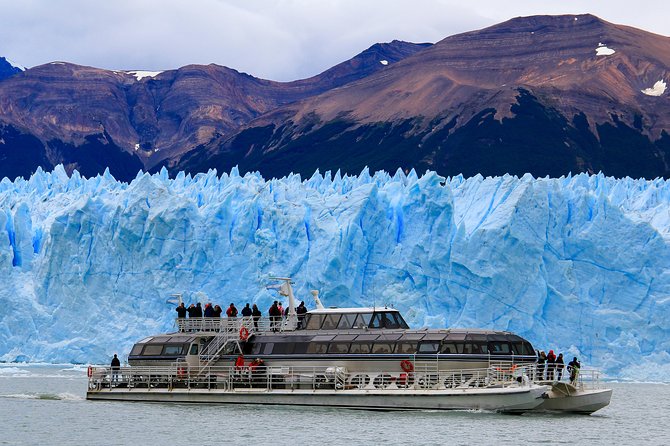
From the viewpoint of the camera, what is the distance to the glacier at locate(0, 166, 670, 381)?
54031 mm

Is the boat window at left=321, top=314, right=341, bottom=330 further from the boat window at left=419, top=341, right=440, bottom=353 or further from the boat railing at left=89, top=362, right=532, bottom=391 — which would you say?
the boat window at left=419, top=341, right=440, bottom=353

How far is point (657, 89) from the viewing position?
133625 mm

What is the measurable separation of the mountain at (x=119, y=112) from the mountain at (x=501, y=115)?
614 cm

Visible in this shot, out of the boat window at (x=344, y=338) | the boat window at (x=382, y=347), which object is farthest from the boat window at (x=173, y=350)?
the boat window at (x=382, y=347)

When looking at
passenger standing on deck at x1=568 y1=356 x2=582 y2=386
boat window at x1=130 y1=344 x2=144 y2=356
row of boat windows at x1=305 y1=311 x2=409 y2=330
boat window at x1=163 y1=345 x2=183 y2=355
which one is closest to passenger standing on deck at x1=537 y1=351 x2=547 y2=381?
passenger standing on deck at x1=568 y1=356 x2=582 y2=386

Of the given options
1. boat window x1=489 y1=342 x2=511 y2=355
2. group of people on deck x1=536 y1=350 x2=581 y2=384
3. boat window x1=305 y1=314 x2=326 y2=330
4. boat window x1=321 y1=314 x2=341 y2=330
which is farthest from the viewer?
boat window x1=305 y1=314 x2=326 y2=330

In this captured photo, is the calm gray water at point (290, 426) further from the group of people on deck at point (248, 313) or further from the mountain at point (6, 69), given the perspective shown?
the mountain at point (6, 69)

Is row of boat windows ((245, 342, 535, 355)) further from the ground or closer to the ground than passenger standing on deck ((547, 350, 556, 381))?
further from the ground

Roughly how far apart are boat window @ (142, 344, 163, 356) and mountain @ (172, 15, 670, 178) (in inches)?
3336

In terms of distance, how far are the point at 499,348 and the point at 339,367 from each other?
16.3ft

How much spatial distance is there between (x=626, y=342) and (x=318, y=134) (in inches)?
3885

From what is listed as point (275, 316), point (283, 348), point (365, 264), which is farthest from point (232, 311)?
point (365, 264)

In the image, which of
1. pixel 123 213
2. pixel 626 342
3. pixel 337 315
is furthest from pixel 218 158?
pixel 337 315

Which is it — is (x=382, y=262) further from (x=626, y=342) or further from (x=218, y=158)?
(x=218, y=158)
